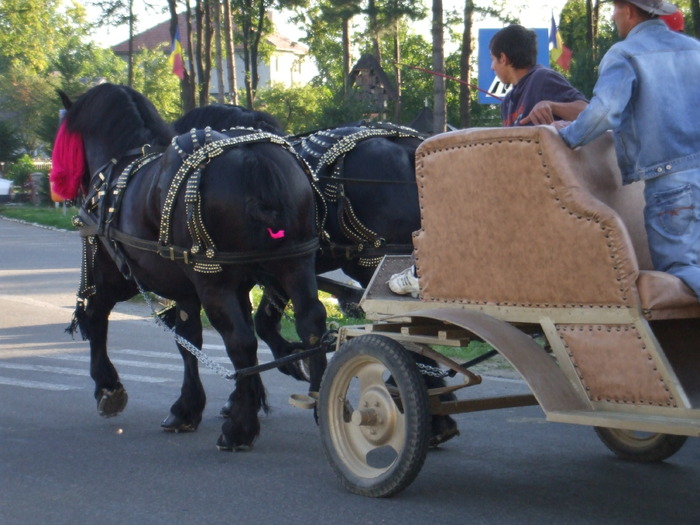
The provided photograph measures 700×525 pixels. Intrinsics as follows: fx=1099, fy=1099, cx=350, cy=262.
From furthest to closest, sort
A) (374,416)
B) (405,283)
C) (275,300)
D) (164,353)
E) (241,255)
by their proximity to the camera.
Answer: (164,353) < (275,300) < (241,255) < (405,283) < (374,416)

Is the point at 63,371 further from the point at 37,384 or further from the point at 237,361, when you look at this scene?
the point at 237,361

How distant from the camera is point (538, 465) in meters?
5.36

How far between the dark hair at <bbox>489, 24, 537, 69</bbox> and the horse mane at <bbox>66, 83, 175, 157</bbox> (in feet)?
8.87

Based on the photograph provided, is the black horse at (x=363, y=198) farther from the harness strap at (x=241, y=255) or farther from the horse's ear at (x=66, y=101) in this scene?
the horse's ear at (x=66, y=101)

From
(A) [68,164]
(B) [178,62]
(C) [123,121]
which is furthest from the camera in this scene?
(B) [178,62]

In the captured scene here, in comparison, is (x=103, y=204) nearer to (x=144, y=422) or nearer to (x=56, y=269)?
(x=144, y=422)

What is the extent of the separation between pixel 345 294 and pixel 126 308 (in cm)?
721

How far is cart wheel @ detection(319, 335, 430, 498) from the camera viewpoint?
14.5ft

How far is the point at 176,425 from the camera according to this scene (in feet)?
20.8

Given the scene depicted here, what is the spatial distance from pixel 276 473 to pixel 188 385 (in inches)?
52.6

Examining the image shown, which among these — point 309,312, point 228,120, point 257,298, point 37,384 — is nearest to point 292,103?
point 257,298

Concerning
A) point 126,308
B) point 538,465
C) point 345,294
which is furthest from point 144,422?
point 126,308

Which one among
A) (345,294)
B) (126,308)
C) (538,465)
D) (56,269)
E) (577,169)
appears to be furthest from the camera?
(56,269)

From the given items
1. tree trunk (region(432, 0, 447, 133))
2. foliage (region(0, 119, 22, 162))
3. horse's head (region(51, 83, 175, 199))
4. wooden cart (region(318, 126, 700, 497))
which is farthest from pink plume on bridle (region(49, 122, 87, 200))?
foliage (region(0, 119, 22, 162))
